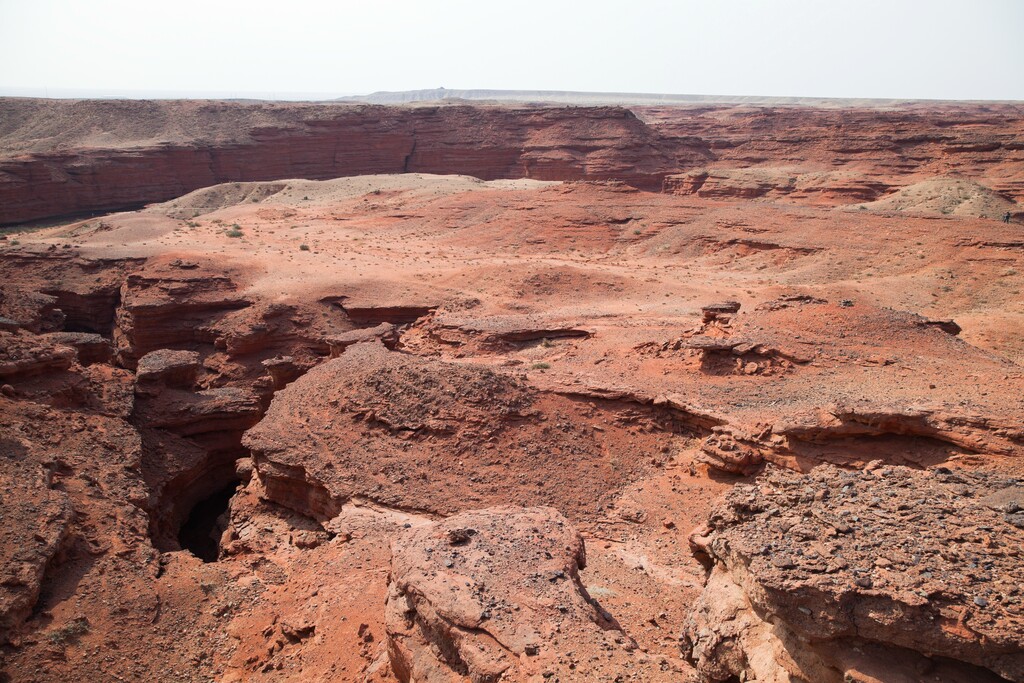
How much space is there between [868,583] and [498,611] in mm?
2760

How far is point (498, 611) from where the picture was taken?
5.70 metres

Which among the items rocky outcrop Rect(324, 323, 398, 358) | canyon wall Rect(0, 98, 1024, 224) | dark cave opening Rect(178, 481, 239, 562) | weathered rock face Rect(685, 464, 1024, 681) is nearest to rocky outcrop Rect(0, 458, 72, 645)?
dark cave opening Rect(178, 481, 239, 562)

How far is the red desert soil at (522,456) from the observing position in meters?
5.18

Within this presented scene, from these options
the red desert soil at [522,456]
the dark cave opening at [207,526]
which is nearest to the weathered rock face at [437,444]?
the red desert soil at [522,456]

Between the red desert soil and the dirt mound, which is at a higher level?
the dirt mound

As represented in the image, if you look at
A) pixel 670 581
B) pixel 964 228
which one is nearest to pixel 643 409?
pixel 670 581

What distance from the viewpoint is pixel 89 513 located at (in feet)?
30.5

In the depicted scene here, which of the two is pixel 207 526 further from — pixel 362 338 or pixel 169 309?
pixel 169 309

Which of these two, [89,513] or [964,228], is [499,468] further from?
[964,228]

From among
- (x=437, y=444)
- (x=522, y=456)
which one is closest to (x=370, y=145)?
(x=437, y=444)

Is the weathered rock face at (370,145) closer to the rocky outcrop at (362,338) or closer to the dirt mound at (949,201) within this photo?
the dirt mound at (949,201)

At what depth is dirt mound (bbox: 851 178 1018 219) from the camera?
1217 inches

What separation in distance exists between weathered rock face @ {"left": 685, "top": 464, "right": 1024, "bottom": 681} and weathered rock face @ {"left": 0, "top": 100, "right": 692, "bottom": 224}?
40227mm

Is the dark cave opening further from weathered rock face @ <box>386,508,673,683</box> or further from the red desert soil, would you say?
weathered rock face @ <box>386,508,673,683</box>
